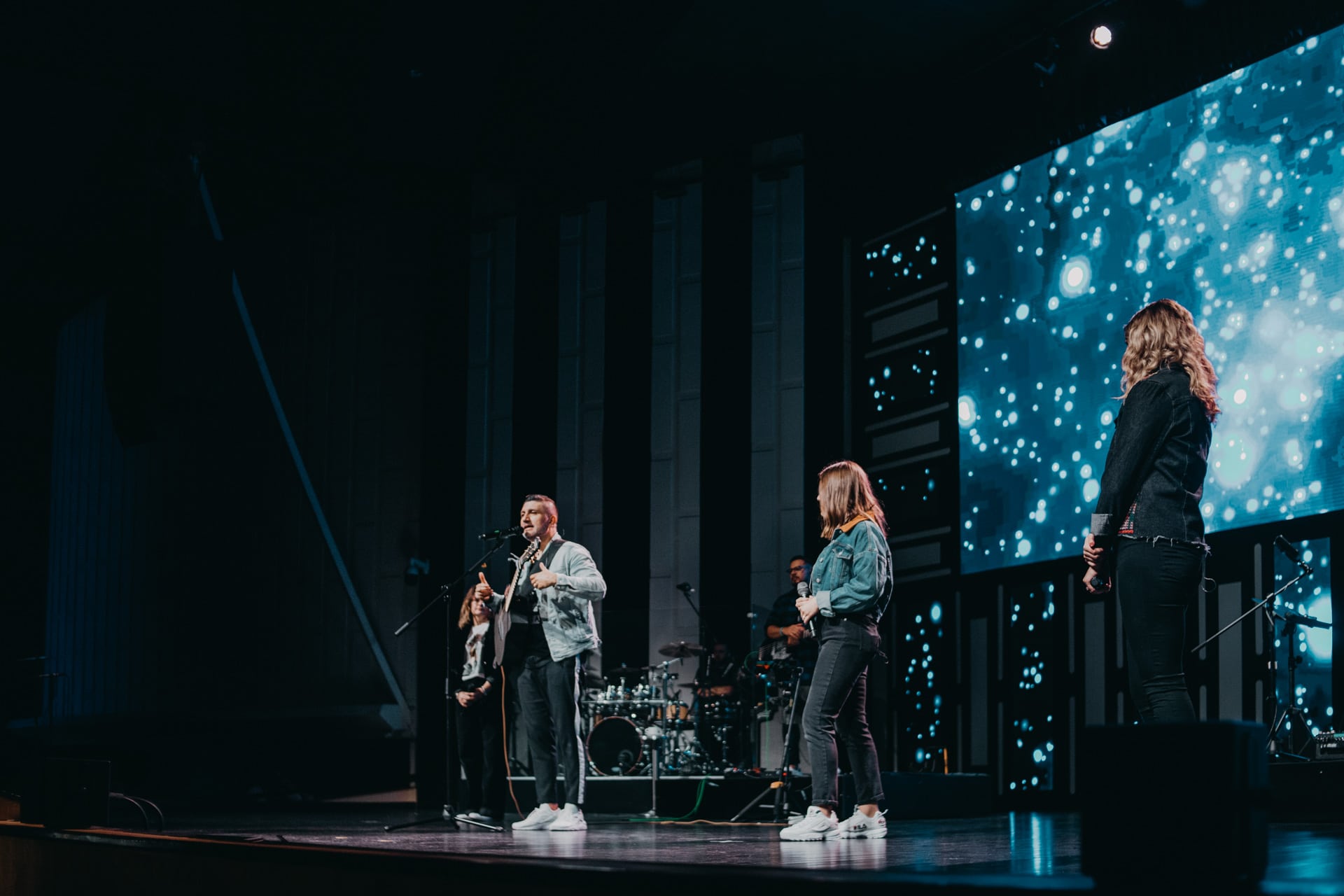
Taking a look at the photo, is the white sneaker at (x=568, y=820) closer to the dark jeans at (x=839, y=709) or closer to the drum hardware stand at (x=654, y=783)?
the dark jeans at (x=839, y=709)

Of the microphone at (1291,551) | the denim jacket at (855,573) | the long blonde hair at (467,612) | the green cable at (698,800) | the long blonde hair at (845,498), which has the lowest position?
the green cable at (698,800)

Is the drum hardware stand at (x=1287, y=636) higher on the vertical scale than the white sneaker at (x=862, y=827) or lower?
higher

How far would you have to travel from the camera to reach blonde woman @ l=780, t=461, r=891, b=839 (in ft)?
14.9

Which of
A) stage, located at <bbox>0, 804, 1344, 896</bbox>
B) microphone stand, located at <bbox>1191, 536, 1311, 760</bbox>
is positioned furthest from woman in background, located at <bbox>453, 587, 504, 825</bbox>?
microphone stand, located at <bbox>1191, 536, 1311, 760</bbox>

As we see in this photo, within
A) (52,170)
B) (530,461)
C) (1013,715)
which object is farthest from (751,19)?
(52,170)

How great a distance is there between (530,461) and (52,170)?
4.98 m

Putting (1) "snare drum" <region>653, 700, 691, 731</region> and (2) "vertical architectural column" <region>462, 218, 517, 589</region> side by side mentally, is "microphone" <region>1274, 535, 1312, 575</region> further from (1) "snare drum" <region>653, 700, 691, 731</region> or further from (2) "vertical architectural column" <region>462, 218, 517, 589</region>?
(2) "vertical architectural column" <region>462, 218, 517, 589</region>

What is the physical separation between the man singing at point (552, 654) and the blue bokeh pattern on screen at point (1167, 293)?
3.38 meters

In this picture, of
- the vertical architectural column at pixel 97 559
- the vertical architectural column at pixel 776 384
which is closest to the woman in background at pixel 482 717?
the vertical architectural column at pixel 776 384

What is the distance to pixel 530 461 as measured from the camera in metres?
11.5

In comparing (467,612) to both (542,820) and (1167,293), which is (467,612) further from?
(1167,293)

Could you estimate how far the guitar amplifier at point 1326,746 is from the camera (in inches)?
219

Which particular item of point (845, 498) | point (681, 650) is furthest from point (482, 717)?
point (681, 650)

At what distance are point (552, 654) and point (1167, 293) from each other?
13.3ft
